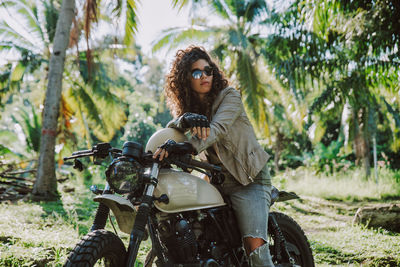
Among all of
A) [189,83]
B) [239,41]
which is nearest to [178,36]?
[239,41]

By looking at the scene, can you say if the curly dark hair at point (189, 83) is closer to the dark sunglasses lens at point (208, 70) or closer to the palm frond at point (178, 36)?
the dark sunglasses lens at point (208, 70)

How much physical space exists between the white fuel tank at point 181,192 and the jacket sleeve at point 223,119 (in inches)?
8.9

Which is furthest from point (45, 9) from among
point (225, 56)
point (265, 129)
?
point (265, 129)

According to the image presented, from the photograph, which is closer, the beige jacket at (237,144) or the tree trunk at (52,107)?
the beige jacket at (237,144)

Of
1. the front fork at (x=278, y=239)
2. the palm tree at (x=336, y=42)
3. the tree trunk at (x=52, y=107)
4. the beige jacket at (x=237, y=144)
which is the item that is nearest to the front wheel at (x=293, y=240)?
the front fork at (x=278, y=239)

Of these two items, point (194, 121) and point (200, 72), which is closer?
point (194, 121)

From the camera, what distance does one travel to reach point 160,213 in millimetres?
2133

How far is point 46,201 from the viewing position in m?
8.23

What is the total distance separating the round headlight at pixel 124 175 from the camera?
5.98ft

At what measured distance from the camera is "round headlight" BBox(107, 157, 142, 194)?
1823mm

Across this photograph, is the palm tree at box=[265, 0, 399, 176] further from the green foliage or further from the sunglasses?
the green foliage

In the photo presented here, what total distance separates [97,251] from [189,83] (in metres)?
1.54

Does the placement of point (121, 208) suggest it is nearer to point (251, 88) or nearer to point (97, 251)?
point (97, 251)

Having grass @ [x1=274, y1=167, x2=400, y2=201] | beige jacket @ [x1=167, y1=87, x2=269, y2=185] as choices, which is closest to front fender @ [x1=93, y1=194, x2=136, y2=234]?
beige jacket @ [x1=167, y1=87, x2=269, y2=185]
